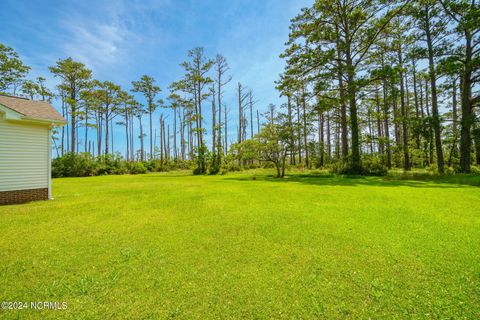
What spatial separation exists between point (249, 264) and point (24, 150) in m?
8.68

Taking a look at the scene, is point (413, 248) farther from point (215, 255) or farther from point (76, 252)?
point (76, 252)

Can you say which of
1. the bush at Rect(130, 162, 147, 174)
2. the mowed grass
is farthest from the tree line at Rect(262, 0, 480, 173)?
the bush at Rect(130, 162, 147, 174)

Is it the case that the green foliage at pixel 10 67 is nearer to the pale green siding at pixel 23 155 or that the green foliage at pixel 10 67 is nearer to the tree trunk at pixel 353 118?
the pale green siding at pixel 23 155

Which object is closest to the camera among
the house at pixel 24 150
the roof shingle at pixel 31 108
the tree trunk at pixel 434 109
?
the house at pixel 24 150

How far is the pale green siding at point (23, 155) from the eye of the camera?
243 inches

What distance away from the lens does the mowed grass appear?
5.80ft

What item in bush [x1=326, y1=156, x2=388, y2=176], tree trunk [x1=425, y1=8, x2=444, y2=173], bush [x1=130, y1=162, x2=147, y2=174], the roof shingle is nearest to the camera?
the roof shingle

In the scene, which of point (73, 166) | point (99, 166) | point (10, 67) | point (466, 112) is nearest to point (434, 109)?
point (466, 112)

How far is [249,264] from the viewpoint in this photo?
98.7 inches

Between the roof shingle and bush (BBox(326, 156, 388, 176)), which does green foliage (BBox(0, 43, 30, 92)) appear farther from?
bush (BBox(326, 156, 388, 176))

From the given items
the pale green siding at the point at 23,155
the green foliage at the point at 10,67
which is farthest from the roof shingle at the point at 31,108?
the green foliage at the point at 10,67

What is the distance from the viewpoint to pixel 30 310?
1.78 meters

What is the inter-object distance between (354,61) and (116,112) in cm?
2995

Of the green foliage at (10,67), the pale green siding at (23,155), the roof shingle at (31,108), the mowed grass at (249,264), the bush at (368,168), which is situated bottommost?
the mowed grass at (249,264)
